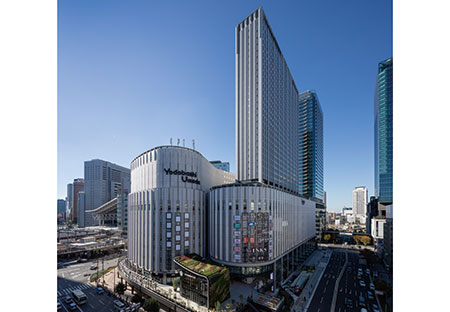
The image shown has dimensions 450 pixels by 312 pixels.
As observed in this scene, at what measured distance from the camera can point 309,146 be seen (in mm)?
66375

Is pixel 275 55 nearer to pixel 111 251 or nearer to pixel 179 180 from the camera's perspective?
pixel 179 180

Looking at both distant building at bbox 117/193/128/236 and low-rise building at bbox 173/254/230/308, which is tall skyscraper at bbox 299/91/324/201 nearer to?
distant building at bbox 117/193/128/236

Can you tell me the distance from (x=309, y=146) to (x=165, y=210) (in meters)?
54.8

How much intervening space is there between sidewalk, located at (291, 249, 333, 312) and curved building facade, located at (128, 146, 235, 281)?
11.7 metres

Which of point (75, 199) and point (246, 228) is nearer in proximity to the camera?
point (246, 228)

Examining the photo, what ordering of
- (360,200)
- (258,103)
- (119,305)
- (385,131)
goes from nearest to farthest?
(119,305)
(258,103)
(385,131)
(360,200)

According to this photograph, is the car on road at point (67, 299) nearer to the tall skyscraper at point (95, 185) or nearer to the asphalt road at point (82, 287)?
the asphalt road at point (82, 287)

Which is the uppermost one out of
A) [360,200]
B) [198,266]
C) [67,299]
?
[198,266]

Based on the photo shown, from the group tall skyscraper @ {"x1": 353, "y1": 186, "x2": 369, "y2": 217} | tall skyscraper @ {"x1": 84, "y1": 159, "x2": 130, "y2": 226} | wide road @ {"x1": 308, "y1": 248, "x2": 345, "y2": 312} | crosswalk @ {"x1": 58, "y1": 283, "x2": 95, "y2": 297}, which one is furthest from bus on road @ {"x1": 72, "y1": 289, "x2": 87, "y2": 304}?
tall skyscraper @ {"x1": 353, "y1": 186, "x2": 369, "y2": 217}

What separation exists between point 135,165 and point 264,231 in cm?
1896

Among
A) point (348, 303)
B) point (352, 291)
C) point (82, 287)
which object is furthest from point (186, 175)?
point (352, 291)

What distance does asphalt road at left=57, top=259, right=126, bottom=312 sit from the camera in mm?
19514

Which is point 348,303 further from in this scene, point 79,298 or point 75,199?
point 75,199
